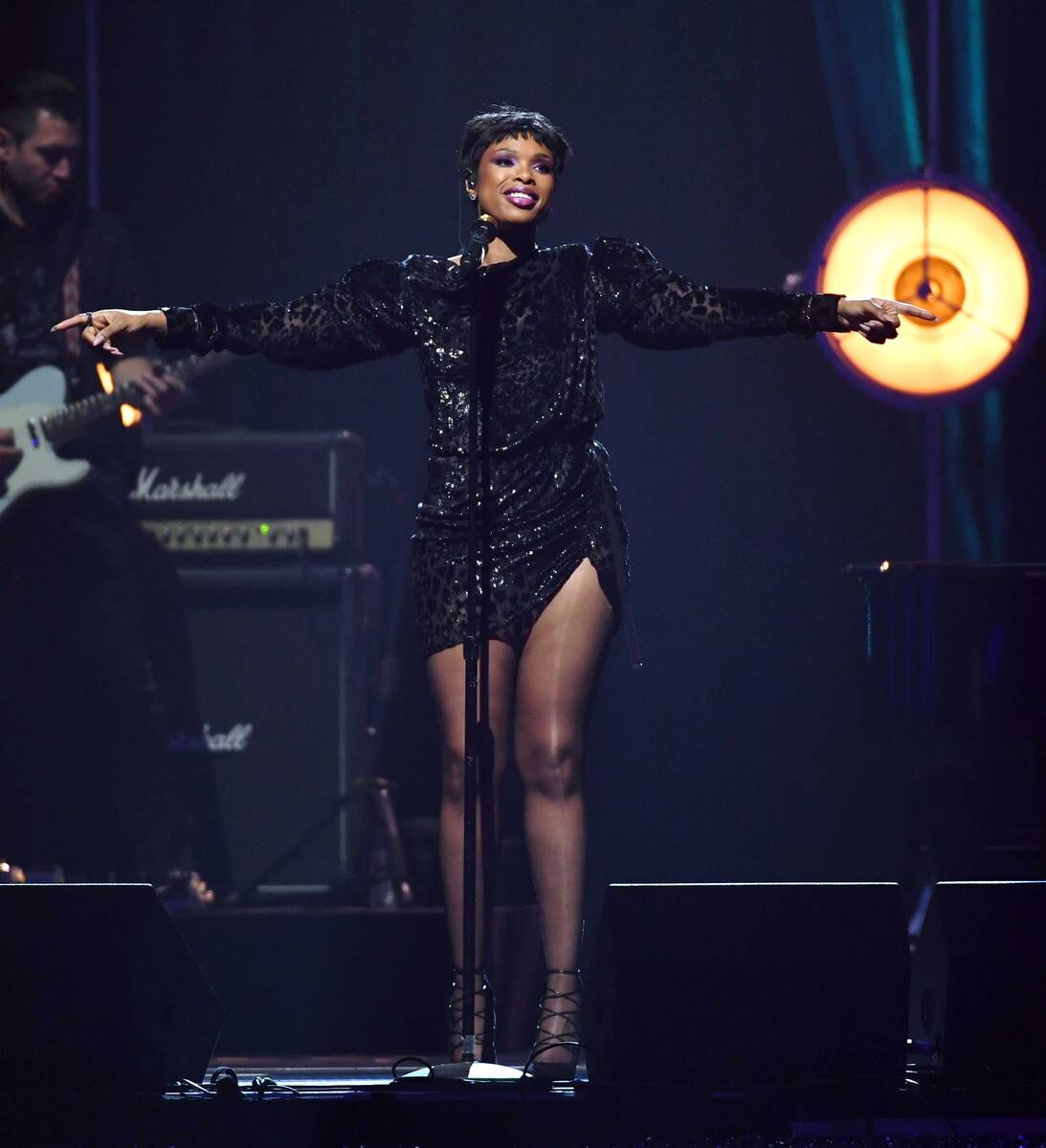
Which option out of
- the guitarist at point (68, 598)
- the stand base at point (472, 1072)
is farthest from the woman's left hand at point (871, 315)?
the guitarist at point (68, 598)

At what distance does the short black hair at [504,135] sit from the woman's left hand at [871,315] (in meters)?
0.62

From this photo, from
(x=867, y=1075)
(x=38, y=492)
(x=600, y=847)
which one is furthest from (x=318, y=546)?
(x=867, y=1075)

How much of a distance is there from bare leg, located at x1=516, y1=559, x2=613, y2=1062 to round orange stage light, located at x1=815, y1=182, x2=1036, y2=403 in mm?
2645

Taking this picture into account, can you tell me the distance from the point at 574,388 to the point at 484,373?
0.61 feet

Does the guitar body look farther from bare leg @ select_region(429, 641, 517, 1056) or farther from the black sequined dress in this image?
bare leg @ select_region(429, 641, 517, 1056)

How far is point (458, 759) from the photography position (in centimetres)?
323

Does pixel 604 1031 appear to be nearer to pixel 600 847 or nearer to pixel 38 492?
pixel 600 847

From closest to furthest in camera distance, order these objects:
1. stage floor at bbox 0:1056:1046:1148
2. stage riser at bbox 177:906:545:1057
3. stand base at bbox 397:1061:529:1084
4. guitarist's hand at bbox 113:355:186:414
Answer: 1. stage floor at bbox 0:1056:1046:1148
2. stand base at bbox 397:1061:529:1084
3. stage riser at bbox 177:906:545:1057
4. guitarist's hand at bbox 113:355:186:414

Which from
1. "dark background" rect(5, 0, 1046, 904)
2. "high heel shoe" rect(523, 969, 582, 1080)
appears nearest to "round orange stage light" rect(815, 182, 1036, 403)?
"dark background" rect(5, 0, 1046, 904)

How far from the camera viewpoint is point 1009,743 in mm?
4613

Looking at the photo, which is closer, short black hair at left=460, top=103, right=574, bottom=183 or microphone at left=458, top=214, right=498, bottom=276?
microphone at left=458, top=214, right=498, bottom=276

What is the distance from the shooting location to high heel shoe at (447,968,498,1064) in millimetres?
3098

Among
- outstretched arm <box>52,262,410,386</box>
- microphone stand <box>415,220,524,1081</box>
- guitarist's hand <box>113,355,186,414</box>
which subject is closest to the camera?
microphone stand <box>415,220,524,1081</box>

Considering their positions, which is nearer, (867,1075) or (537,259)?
(867,1075)
